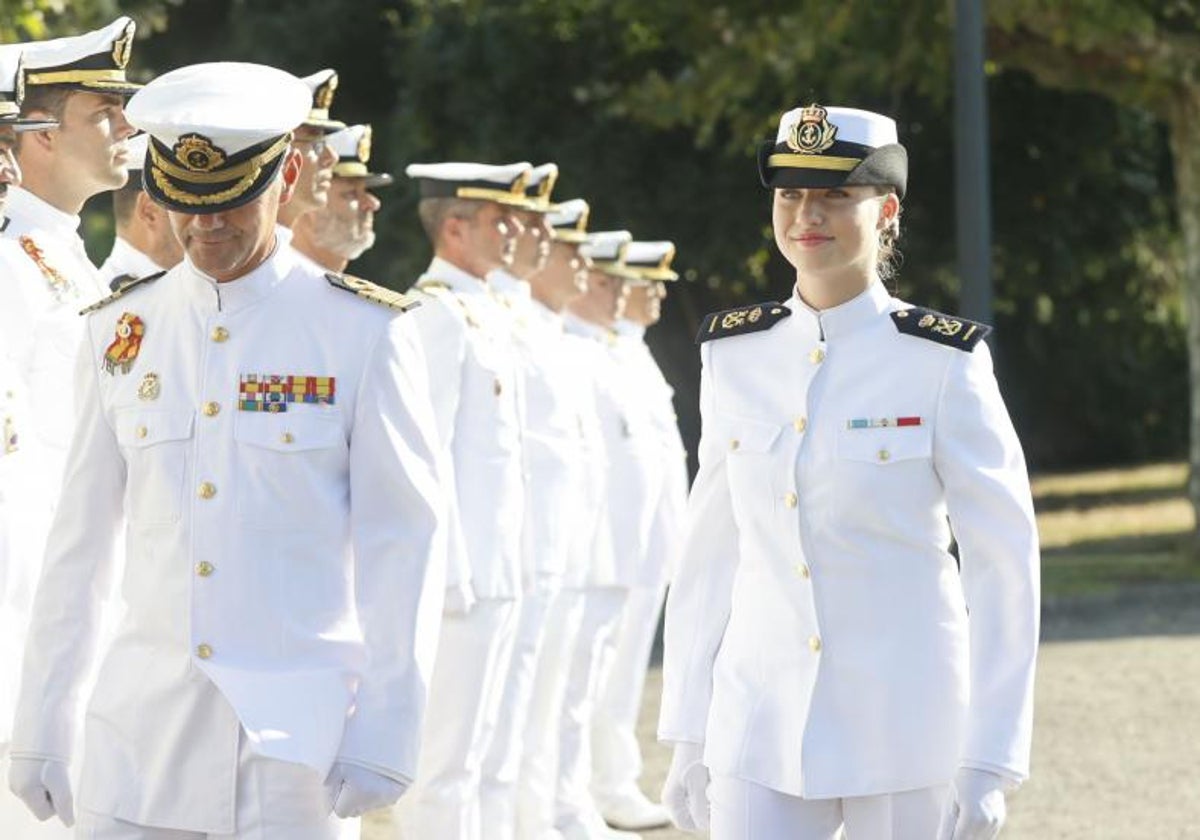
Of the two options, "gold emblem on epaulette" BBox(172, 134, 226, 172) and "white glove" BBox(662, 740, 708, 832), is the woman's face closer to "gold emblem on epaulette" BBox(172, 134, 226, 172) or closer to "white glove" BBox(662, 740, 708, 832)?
"white glove" BBox(662, 740, 708, 832)

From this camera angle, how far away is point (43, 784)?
14.7 ft

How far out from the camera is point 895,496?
4.72 metres

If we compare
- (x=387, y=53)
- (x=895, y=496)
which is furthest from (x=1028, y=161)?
(x=895, y=496)

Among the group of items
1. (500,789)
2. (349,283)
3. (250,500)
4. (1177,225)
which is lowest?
(500,789)

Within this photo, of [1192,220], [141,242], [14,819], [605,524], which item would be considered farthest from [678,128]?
[14,819]

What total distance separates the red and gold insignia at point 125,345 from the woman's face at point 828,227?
1198 millimetres

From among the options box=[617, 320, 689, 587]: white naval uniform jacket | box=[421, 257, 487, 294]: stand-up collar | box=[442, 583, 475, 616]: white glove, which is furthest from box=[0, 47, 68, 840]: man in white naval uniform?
box=[617, 320, 689, 587]: white naval uniform jacket

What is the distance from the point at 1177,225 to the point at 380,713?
819 inches

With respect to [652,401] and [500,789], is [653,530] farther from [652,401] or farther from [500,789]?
[500,789]

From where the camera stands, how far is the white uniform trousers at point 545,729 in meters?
8.50

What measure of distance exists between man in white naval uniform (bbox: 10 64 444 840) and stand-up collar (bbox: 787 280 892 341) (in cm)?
83

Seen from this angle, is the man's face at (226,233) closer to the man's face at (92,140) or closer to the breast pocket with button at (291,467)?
the breast pocket with button at (291,467)

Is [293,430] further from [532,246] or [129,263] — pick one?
[532,246]

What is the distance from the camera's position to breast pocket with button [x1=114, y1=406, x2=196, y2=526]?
4.44 meters
